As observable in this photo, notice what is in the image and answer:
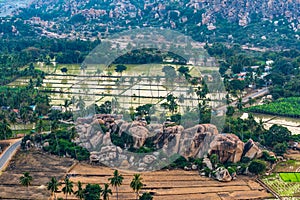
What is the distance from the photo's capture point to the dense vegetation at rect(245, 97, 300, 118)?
70438 mm

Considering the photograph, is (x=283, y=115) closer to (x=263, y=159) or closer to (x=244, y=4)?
(x=263, y=159)

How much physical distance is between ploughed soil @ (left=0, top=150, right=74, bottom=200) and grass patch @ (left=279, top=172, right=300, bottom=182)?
19609 mm

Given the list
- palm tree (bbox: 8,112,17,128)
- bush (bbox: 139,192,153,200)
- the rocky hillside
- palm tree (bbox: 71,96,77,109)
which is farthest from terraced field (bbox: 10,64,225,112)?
the rocky hillside

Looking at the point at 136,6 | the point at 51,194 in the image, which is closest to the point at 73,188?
the point at 51,194

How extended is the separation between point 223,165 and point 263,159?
453 centimetres

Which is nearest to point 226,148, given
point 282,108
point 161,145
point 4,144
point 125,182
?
point 161,145

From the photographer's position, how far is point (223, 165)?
172 feet

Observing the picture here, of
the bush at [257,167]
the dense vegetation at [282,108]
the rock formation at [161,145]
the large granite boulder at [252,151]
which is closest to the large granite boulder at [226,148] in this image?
the rock formation at [161,145]

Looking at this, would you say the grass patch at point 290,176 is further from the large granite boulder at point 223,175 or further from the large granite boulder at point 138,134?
the large granite boulder at point 138,134

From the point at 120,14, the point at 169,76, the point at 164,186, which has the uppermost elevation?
the point at 120,14

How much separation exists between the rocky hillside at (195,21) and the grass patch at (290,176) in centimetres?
6787

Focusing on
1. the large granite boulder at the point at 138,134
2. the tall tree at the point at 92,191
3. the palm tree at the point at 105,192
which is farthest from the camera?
the large granite boulder at the point at 138,134

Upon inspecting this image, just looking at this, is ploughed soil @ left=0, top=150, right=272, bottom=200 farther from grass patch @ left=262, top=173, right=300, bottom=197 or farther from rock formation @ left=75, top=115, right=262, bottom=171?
rock formation @ left=75, top=115, right=262, bottom=171

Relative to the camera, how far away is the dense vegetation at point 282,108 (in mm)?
70438
